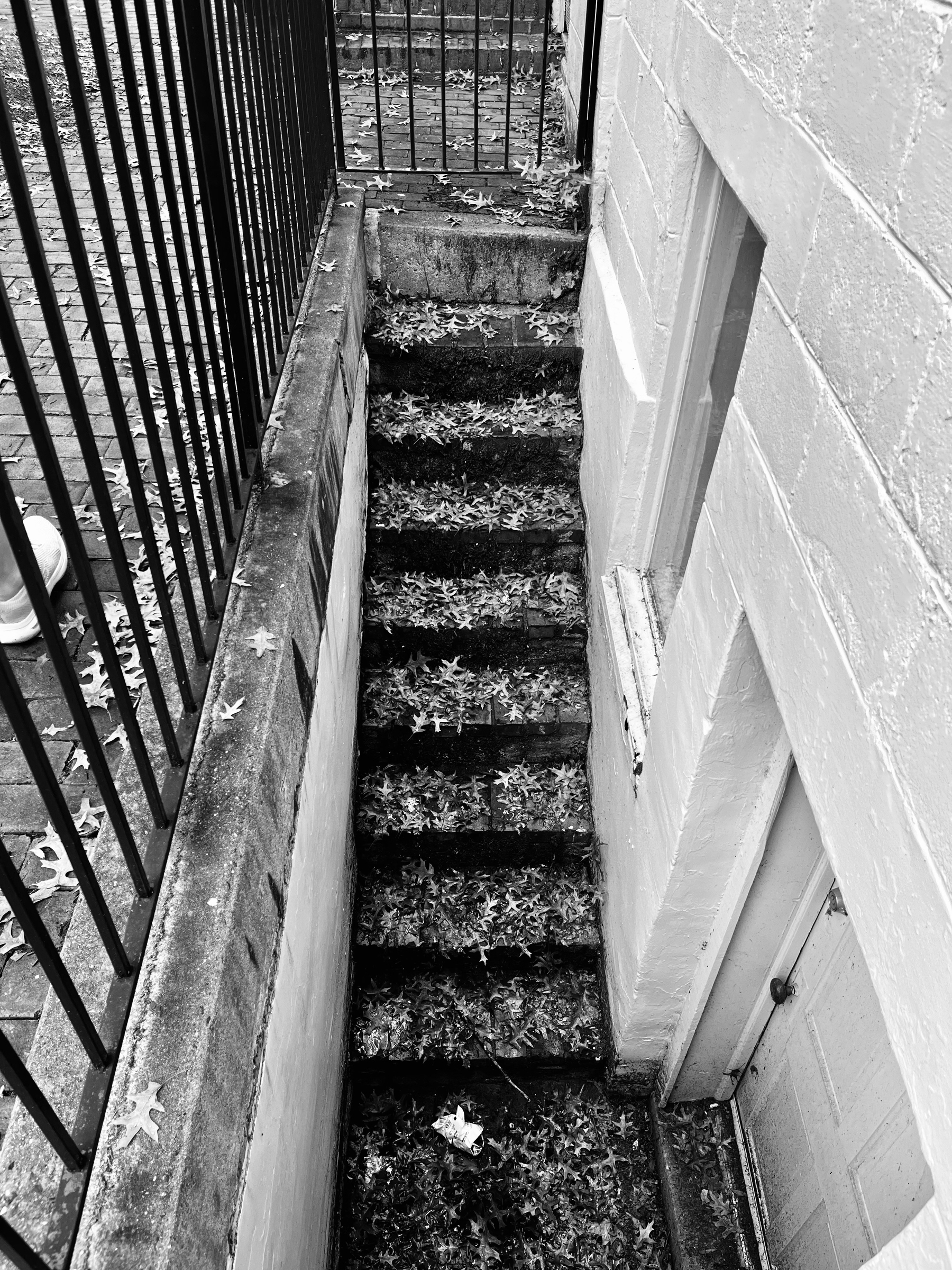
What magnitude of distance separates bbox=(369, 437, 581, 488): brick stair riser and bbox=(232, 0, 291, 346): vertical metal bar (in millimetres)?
1218

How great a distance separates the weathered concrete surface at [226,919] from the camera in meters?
1.51

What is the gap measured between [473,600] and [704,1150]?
2.65 meters

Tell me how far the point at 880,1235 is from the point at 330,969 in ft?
6.41

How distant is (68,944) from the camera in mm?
1849

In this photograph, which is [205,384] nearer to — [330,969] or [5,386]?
[5,386]

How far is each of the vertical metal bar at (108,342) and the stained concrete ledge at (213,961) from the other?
20 centimetres

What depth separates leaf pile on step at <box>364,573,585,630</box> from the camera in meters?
4.59

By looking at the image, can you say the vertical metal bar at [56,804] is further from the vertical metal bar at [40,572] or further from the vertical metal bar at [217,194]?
the vertical metal bar at [217,194]

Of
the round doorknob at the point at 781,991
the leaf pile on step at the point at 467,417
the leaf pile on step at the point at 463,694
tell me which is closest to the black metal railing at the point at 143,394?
the leaf pile on step at the point at 467,417

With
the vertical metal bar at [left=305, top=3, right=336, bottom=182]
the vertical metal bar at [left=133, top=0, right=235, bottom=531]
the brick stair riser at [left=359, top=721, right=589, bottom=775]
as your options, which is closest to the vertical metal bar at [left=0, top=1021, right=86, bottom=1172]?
the vertical metal bar at [left=133, top=0, right=235, bottom=531]

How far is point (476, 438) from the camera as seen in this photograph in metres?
4.79

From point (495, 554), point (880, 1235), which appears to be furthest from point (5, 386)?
point (880, 1235)

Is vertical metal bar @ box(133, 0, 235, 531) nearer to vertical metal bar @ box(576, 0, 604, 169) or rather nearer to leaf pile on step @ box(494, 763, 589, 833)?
leaf pile on step @ box(494, 763, 589, 833)

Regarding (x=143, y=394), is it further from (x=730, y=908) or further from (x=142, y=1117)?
(x=730, y=908)
